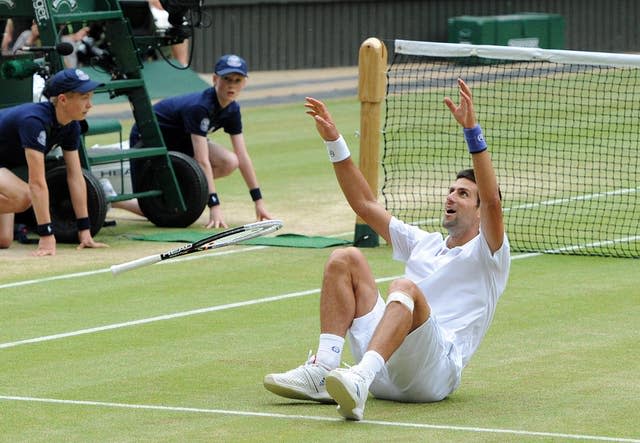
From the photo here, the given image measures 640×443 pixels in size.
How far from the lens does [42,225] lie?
1266 cm

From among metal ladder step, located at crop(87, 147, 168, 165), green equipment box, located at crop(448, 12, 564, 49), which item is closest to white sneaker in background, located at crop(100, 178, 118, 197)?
metal ladder step, located at crop(87, 147, 168, 165)

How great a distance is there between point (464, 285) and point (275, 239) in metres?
5.88

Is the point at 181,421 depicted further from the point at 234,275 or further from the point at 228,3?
the point at 228,3

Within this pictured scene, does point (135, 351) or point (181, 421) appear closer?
point (181, 421)

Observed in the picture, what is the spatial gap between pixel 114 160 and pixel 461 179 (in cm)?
672

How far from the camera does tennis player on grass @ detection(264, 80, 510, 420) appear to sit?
24.0 ft

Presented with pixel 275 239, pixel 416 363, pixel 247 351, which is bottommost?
pixel 275 239

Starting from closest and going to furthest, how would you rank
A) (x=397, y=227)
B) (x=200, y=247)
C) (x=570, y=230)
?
(x=397, y=227) → (x=200, y=247) → (x=570, y=230)

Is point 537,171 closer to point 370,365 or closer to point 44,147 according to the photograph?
point 44,147

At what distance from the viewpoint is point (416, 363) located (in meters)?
7.49

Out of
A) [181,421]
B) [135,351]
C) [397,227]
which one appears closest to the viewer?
[181,421]

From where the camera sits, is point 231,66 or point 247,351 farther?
point 231,66

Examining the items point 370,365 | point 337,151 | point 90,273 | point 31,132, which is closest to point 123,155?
point 31,132

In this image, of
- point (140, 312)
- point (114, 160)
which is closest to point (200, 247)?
point (140, 312)
